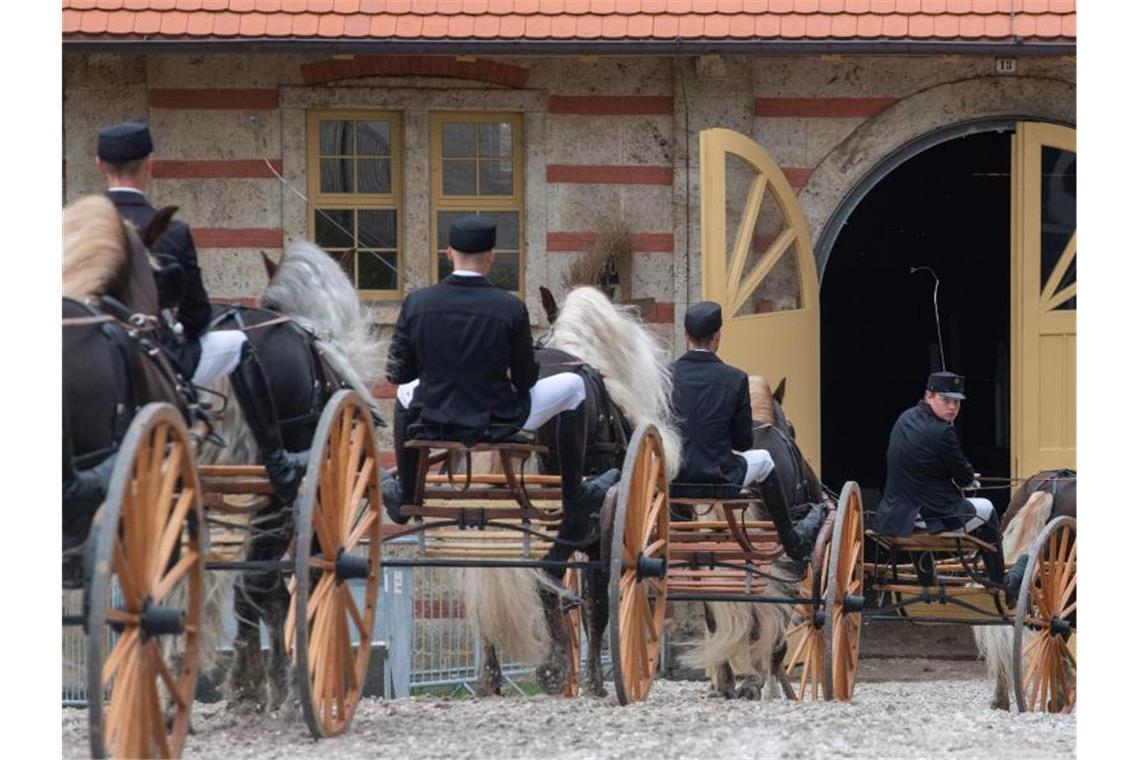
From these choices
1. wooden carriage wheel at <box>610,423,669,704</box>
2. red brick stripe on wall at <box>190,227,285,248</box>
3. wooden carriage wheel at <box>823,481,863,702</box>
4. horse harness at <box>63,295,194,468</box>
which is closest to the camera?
horse harness at <box>63,295,194,468</box>

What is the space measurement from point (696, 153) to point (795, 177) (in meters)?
0.73

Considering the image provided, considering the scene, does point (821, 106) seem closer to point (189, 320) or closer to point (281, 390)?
point (281, 390)

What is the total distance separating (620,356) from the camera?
10.6m

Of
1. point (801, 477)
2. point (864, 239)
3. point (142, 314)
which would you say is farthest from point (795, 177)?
point (142, 314)

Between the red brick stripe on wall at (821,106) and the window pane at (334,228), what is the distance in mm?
2865

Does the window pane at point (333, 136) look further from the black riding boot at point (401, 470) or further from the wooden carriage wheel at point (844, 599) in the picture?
the black riding boot at point (401, 470)

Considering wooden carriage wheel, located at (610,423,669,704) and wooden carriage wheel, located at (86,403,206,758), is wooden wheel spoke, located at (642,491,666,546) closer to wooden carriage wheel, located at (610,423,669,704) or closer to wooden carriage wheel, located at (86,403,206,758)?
wooden carriage wheel, located at (610,423,669,704)

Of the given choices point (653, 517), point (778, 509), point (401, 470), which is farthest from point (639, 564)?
point (778, 509)

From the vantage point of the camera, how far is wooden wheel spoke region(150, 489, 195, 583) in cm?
669

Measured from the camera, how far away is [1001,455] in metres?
20.7

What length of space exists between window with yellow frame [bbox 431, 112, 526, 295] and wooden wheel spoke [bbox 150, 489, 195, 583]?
8.77 meters

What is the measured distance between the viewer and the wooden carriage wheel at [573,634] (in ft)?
37.0

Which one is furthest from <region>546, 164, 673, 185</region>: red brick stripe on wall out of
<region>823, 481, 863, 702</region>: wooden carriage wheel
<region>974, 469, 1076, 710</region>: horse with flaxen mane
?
<region>823, 481, 863, 702</region>: wooden carriage wheel

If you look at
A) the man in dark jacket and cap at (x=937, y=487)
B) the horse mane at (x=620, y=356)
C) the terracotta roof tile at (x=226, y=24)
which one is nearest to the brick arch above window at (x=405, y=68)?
the terracotta roof tile at (x=226, y=24)
